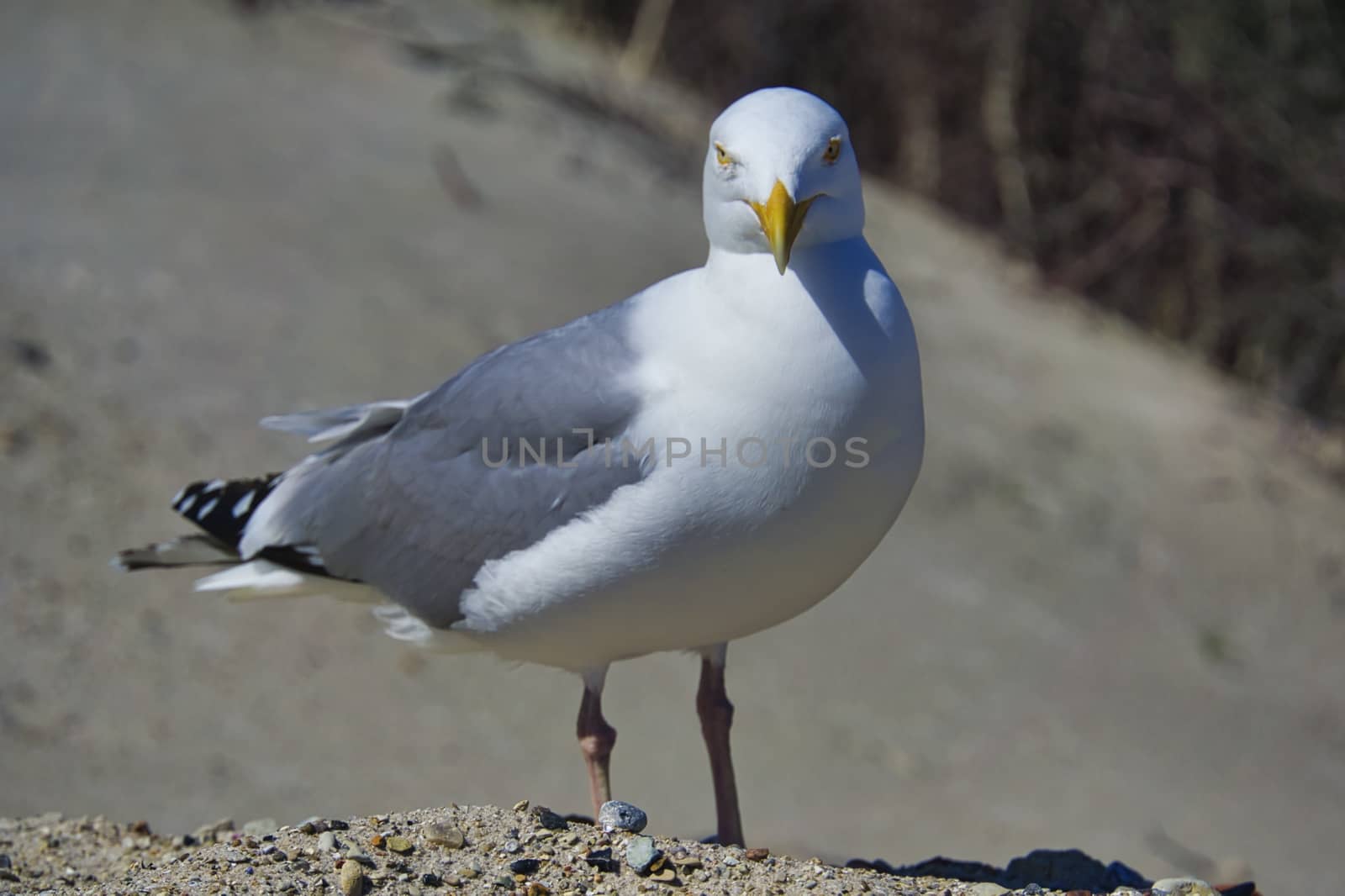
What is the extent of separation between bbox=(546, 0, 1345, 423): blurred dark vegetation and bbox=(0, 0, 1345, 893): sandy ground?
0.79 m

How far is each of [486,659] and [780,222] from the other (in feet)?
12.6

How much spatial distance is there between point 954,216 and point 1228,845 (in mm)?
7212

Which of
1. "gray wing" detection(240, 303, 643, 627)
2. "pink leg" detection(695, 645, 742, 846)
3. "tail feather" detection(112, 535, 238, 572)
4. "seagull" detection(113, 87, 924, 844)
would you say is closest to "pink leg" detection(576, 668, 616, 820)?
"seagull" detection(113, 87, 924, 844)

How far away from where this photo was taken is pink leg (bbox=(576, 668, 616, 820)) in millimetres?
3883

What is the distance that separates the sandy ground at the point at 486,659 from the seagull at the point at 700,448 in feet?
5.86

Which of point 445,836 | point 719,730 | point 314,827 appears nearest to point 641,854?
point 445,836

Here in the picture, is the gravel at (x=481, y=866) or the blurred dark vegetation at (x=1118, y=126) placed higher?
the blurred dark vegetation at (x=1118, y=126)

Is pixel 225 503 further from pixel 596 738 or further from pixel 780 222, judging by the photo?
pixel 780 222

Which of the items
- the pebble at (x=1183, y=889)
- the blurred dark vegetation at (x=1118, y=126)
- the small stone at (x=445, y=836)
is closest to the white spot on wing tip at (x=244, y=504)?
the small stone at (x=445, y=836)

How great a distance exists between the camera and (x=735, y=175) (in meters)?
3.28

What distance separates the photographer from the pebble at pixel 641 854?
300 centimetres

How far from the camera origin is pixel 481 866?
299cm

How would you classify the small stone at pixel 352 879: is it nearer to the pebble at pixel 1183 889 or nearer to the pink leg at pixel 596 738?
the pink leg at pixel 596 738

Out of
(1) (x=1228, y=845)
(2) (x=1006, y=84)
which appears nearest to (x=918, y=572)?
(1) (x=1228, y=845)
